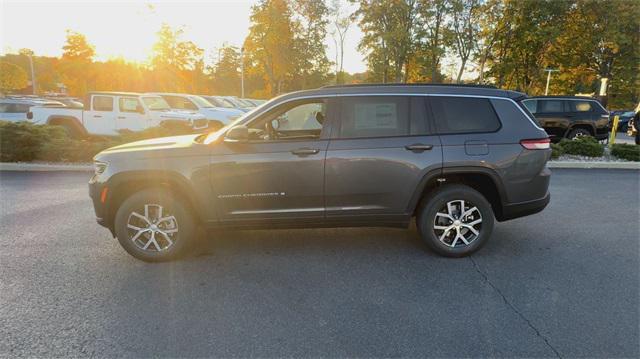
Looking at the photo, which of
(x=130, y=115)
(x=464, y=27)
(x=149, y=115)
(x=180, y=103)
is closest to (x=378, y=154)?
(x=149, y=115)

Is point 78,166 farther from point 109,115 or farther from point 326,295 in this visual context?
point 326,295

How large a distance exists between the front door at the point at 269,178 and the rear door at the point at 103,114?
957cm

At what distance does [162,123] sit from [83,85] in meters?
39.9

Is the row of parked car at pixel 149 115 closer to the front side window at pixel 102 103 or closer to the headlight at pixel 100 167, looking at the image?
the front side window at pixel 102 103

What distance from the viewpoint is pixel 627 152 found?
9977 mm

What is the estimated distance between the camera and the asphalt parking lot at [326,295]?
2578 mm

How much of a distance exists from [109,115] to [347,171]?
10470 millimetres

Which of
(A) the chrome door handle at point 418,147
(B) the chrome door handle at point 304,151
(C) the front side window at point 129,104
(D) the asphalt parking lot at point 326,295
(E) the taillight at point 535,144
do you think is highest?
(C) the front side window at point 129,104

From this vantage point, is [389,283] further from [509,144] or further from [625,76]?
[625,76]

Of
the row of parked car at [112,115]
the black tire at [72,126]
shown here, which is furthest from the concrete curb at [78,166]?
the black tire at [72,126]

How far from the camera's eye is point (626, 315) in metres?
2.90

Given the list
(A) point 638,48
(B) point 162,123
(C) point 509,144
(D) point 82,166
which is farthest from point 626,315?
(A) point 638,48

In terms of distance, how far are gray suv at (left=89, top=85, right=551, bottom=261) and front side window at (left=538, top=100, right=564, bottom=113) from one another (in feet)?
32.7

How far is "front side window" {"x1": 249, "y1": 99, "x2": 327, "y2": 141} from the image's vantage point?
3.88 metres
